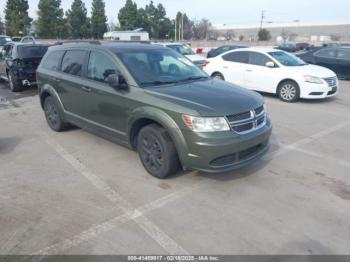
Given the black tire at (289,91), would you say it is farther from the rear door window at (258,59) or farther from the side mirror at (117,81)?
the side mirror at (117,81)

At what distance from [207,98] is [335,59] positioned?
11507 mm

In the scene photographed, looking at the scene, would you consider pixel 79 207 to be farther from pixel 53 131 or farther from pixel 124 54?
pixel 53 131

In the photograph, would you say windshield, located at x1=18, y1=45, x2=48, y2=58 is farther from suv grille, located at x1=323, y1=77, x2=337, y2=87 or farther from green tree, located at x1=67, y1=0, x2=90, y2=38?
green tree, located at x1=67, y1=0, x2=90, y2=38

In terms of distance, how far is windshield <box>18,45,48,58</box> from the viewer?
10.8 meters

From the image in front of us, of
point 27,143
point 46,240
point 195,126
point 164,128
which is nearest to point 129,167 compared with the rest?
point 164,128

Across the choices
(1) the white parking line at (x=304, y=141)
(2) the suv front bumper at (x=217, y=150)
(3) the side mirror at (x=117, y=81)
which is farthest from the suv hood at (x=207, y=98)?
(1) the white parking line at (x=304, y=141)

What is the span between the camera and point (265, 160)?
4.98 m

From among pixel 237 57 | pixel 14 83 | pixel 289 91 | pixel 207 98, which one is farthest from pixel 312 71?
pixel 14 83

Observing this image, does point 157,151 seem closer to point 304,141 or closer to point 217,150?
point 217,150

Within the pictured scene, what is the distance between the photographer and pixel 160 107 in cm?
399

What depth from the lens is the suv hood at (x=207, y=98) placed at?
3805 mm

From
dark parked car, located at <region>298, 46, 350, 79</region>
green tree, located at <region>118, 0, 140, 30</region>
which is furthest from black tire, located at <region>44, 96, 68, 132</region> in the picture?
green tree, located at <region>118, 0, 140, 30</region>

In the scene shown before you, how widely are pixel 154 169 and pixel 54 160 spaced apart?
5.88ft

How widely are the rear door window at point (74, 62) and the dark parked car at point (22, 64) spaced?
5.80m
